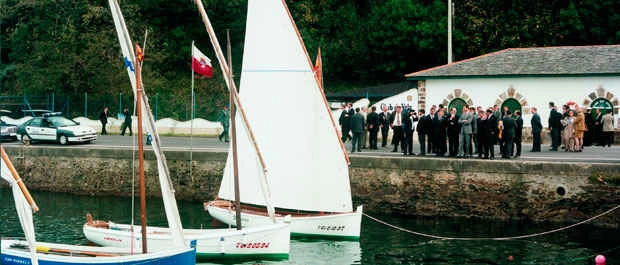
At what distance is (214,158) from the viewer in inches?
1448

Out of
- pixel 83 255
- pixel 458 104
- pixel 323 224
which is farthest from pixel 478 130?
pixel 83 255

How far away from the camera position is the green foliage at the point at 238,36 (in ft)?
202

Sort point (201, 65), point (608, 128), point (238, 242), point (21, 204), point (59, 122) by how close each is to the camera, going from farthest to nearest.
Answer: point (59, 122)
point (608, 128)
point (201, 65)
point (238, 242)
point (21, 204)

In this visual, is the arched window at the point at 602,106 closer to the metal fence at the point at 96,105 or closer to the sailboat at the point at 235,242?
the metal fence at the point at 96,105

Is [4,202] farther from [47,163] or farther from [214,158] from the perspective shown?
[214,158]

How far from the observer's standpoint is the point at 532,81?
4375 centimetres

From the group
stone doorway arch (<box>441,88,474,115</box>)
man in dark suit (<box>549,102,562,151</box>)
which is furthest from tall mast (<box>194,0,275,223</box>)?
stone doorway arch (<box>441,88,474,115</box>)

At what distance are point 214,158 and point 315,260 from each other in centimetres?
1231

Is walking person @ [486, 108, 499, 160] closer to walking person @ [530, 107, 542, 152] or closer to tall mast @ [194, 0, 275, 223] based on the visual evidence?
walking person @ [530, 107, 542, 152]

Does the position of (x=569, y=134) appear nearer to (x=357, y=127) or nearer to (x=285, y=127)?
(x=357, y=127)

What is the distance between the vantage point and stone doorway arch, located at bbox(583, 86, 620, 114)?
137ft

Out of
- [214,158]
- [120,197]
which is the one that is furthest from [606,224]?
[120,197]

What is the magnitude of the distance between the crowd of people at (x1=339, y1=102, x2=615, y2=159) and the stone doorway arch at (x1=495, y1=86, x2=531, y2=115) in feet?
13.5

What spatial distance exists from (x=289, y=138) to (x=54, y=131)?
67.8ft
